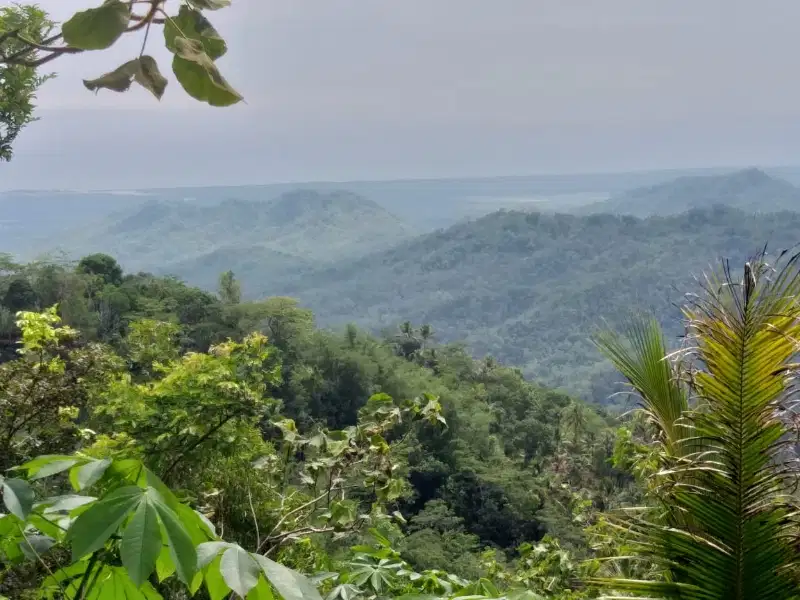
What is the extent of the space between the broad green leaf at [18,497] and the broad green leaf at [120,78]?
0.32 m

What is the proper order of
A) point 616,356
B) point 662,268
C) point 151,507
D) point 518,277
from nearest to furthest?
point 151,507
point 616,356
point 662,268
point 518,277

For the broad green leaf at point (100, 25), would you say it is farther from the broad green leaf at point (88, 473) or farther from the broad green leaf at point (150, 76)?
the broad green leaf at point (88, 473)

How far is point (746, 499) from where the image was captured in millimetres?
1354

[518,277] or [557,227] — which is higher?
[557,227]

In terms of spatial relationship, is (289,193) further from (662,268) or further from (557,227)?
(662,268)

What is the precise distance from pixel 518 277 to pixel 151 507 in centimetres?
12035

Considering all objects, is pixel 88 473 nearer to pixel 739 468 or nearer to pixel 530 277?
pixel 739 468

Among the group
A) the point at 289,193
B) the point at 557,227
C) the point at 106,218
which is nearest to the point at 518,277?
the point at 557,227

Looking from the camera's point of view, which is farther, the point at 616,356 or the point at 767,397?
the point at 616,356

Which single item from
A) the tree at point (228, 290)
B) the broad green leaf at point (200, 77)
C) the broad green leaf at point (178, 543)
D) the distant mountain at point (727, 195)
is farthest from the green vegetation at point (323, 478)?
the distant mountain at point (727, 195)

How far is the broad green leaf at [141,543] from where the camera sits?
466 mm

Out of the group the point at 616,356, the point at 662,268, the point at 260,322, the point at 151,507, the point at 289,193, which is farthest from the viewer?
the point at 289,193

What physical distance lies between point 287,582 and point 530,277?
396ft

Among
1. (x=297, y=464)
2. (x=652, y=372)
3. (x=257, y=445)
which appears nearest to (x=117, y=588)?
(x=652, y=372)
